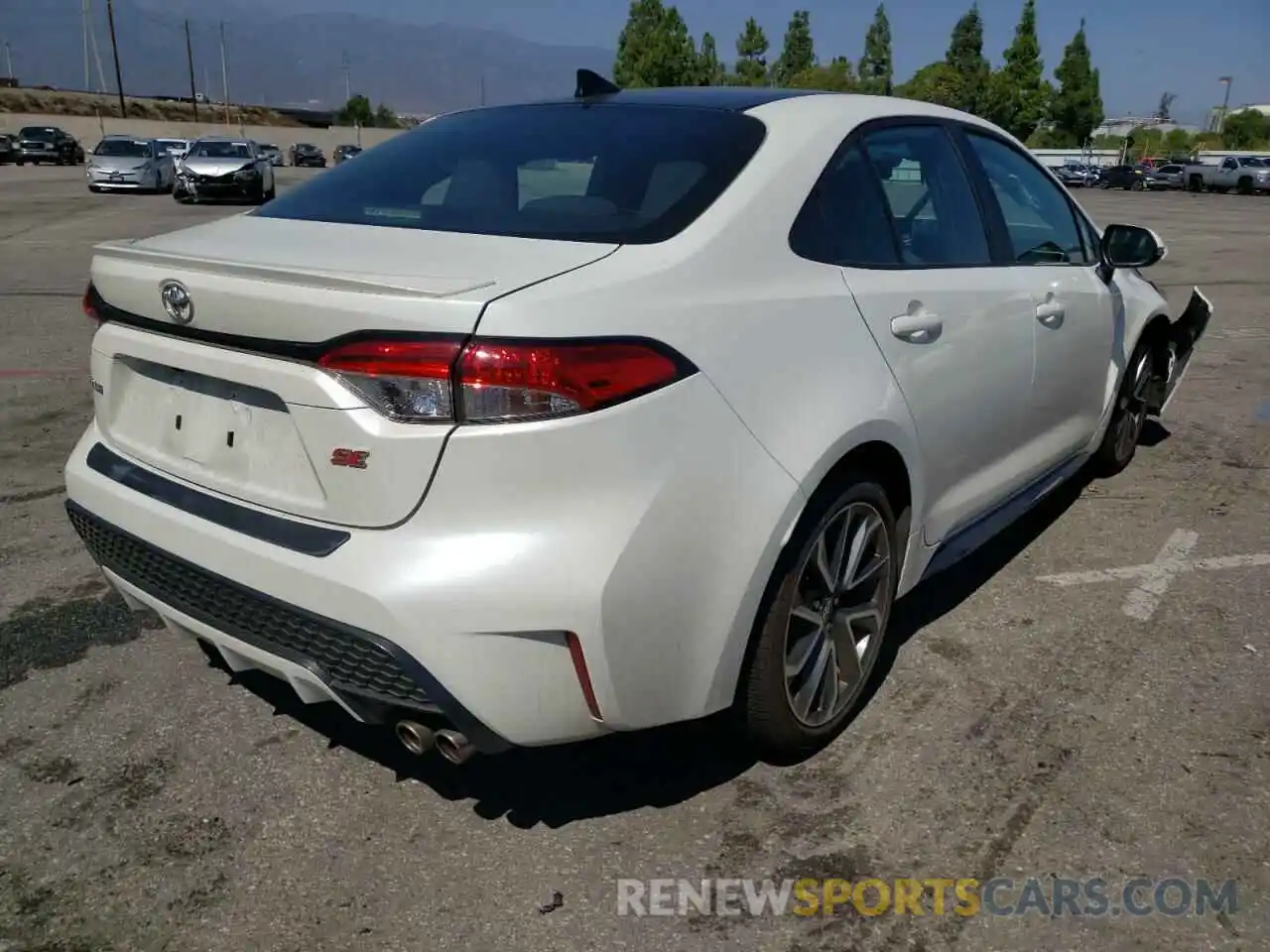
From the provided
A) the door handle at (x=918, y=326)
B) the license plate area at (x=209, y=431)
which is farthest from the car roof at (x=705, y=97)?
the license plate area at (x=209, y=431)

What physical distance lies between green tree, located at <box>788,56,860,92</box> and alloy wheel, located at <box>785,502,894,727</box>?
65.8 meters

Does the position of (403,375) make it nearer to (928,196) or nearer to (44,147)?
(928,196)

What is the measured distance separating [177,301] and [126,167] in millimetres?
27883

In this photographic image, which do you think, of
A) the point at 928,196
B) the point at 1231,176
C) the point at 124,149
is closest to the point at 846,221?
the point at 928,196

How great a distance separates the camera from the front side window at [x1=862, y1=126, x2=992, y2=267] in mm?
3025

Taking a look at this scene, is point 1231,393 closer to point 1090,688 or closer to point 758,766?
point 1090,688

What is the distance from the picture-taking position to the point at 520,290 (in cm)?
205

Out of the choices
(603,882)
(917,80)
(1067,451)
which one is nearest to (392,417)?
(603,882)

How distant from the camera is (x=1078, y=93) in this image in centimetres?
7362

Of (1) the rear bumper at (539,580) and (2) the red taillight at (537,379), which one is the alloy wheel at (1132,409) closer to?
(1) the rear bumper at (539,580)

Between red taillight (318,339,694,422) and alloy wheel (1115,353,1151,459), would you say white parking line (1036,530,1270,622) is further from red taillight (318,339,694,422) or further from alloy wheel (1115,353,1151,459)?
red taillight (318,339,694,422)

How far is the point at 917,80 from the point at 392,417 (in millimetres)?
78896

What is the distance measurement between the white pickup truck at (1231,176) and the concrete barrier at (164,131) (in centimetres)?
3990

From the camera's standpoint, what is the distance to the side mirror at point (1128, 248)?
420 centimetres
